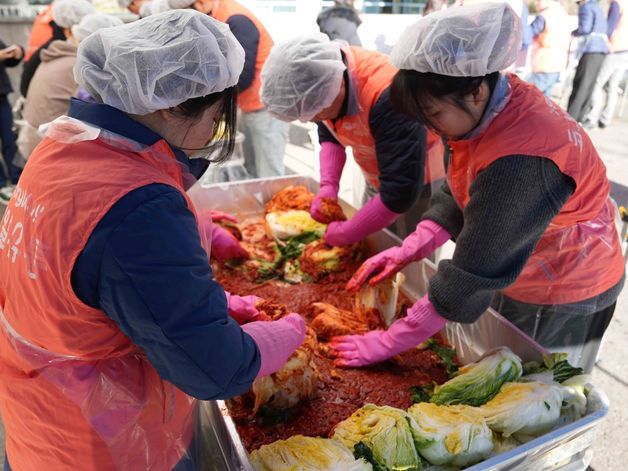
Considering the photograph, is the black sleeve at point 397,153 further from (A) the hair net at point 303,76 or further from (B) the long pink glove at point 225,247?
(B) the long pink glove at point 225,247

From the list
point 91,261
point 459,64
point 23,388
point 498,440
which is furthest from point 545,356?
point 23,388

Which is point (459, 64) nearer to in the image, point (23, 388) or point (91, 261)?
point (91, 261)

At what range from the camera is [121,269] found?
40.4 inches

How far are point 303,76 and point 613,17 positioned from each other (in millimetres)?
9068

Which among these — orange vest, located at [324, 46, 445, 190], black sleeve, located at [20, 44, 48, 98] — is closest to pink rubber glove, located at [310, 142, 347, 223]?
orange vest, located at [324, 46, 445, 190]

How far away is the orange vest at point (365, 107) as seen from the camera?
2588 mm

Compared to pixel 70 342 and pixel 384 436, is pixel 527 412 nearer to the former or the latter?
pixel 384 436

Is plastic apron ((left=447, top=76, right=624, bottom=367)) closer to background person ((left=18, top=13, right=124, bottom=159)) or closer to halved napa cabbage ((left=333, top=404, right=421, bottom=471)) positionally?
halved napa cabbage ((left=333, top=404, right=421, bottom=471))

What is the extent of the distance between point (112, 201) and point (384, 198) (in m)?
1.87

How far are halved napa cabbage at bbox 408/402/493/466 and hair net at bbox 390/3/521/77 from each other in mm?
1205

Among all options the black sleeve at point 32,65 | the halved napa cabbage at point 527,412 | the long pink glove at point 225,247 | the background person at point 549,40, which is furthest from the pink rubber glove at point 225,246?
the background person at point 549,40

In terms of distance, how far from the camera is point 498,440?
1.58 m

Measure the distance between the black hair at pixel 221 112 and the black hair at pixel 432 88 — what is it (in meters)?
0.73

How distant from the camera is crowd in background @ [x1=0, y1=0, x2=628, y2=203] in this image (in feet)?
13.6
